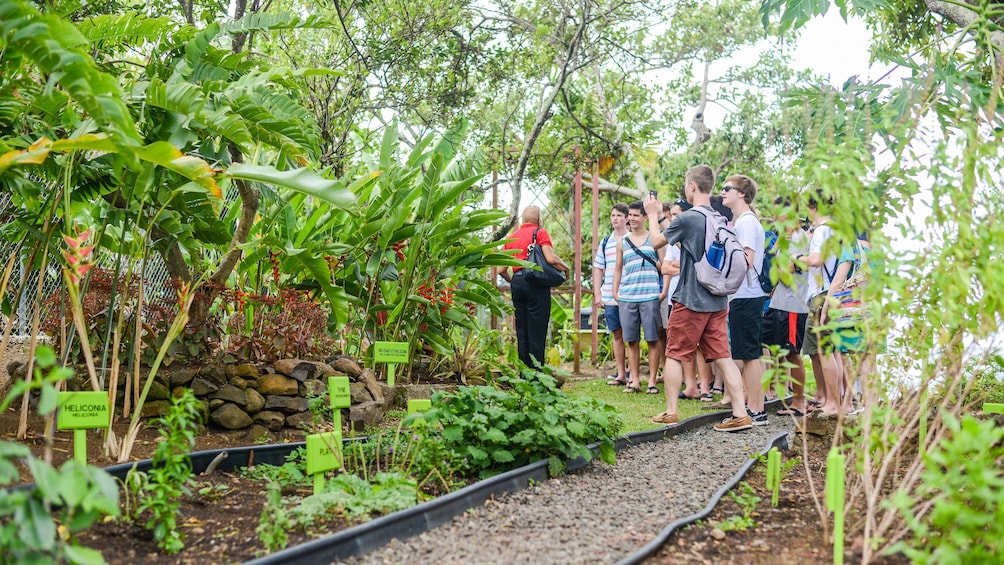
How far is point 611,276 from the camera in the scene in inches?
317

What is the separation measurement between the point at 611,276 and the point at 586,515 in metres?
5.09

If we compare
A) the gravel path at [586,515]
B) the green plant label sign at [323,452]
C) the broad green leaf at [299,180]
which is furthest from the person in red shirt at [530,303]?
the green plant label sign at [323,452]

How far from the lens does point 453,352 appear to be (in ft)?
21.5

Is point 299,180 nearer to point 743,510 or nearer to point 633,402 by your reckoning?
point 743,510

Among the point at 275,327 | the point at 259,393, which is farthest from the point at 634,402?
the point at 259,393

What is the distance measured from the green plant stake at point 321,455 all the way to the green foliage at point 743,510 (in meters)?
1.48

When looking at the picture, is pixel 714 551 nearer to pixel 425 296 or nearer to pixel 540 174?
pixel 425 296

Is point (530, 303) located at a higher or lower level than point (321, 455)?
higher

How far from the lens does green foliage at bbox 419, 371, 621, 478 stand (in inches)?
139

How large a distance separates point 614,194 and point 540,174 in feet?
22.8

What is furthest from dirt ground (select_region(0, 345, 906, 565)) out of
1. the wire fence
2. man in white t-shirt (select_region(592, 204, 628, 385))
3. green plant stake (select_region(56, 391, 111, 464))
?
man in white t-shirt (select_region(592, 204, 628, 385))

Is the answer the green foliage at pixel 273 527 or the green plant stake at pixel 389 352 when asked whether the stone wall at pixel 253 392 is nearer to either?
the green plant stake at pixel 389 352

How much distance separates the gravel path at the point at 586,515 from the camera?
8.41ft

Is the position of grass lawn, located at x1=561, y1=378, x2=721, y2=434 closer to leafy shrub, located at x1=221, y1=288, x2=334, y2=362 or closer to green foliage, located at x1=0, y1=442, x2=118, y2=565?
leafy shrub, located at x1=221, y1=288, x2=334, y2=362
